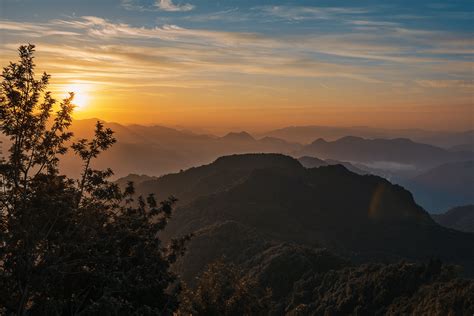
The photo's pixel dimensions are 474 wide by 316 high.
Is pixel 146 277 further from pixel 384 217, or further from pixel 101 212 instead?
pixel 384 217

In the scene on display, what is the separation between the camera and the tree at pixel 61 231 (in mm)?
16812

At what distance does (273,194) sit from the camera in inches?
7318

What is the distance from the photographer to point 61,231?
62.5 feet

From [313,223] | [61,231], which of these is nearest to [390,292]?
[61,231]

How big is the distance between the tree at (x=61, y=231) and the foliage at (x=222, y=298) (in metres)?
5.61

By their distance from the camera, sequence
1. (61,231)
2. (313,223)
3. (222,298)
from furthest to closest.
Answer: (313,223) → (222,298) → (61,231)

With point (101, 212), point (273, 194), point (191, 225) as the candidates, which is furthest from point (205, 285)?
point (273, 194)

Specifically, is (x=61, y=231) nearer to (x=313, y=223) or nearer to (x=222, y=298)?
(x=222, y=298)

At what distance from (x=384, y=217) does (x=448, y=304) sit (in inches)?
5883

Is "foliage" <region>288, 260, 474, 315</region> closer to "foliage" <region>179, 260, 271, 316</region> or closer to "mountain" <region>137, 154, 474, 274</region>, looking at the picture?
"foliage" <region>179, 260, 271, 316</region>

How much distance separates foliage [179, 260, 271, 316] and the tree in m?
5.61

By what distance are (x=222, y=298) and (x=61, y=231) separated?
12.1m

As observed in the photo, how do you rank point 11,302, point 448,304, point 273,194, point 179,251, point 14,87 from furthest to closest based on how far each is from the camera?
point 273,194, point 448,304, point 179,251, point 11,302, point 14,87

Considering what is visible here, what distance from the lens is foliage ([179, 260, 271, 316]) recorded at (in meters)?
26.2
